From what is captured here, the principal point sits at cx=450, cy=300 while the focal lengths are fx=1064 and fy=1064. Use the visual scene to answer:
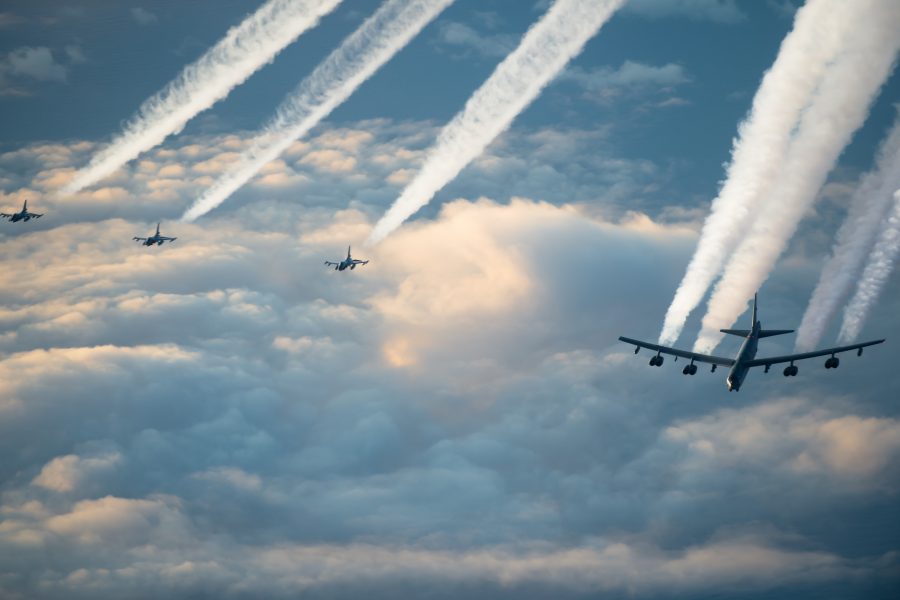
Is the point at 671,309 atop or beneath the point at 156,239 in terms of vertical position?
beneath

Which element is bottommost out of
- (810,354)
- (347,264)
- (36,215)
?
(810,354)

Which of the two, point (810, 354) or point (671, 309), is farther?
point (810, 354)

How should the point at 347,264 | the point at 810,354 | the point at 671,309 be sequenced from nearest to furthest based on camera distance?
the point at 671,309 → the point at 810,354 → the point at 347,264

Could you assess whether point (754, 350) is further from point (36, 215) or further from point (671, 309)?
point (36, 215)

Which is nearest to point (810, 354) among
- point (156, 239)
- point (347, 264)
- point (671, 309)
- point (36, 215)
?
point (671, 309)

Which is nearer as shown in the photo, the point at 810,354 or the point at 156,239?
the point at 810,354

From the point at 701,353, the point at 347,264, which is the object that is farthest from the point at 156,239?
the point at 701,353

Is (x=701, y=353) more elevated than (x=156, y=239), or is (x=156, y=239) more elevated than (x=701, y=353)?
(x=156, y=239)

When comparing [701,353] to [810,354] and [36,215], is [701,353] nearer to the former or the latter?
[810,354]

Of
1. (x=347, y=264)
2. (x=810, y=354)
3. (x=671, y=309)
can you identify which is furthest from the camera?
(x=347, y=264)
